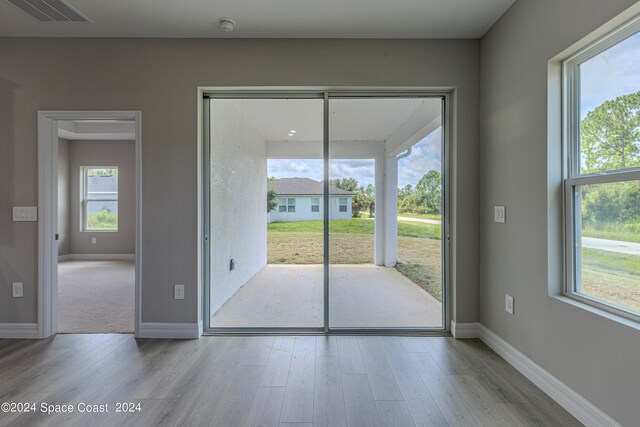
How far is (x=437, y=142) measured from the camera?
306 centimetres

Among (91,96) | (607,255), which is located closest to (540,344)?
(607,255)

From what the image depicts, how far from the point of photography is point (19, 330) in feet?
9.34

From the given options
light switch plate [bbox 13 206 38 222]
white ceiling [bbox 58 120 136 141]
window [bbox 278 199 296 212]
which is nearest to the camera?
light switch plate [bbox 13 206 38 222]

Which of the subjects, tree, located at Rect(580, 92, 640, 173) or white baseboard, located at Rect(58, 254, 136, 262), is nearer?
tree, located at Rect(580, 92, 640, 173)

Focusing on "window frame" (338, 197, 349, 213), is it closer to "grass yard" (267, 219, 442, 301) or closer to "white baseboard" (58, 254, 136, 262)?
"grass yard" (267, 219, 442, 301)

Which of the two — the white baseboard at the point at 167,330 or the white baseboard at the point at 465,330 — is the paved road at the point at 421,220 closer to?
the white baseboard at the point at 465,330

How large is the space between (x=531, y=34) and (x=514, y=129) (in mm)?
634

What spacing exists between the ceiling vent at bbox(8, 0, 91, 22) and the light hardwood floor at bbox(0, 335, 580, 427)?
265 cm

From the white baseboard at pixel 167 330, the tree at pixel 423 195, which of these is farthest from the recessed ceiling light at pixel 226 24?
the white baseboard at pixel 167 330

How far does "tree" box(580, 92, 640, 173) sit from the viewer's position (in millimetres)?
1619

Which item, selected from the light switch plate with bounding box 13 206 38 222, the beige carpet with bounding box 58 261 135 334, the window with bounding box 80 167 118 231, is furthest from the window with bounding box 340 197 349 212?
the window with bounding box 80 167 118 231

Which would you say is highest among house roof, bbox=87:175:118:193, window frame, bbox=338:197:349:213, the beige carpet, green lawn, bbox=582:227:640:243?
house roof, bbox=87:175:118:193

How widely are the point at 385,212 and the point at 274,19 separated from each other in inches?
76.9

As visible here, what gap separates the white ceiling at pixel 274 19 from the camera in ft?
7.75
